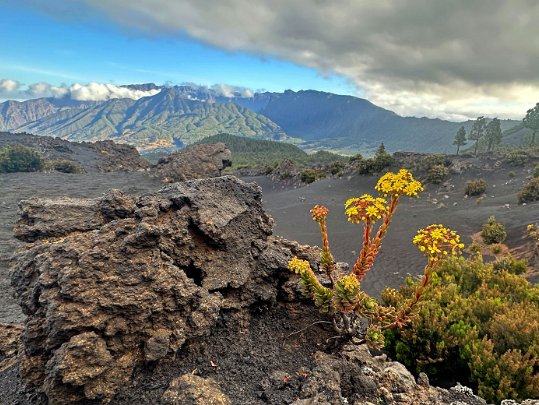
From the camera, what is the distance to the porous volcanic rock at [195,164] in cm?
4388

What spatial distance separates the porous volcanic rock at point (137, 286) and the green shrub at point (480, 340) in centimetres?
262

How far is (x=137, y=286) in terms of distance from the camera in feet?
13.4

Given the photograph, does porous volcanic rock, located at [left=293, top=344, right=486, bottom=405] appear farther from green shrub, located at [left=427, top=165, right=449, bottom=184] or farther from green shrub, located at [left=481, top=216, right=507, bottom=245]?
green shrub, located at [left=427, top=165, right=449, bottom=184]

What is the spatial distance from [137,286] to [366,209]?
2.84 m

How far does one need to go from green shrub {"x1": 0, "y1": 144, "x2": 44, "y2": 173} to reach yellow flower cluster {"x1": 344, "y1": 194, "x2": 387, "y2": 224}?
57.2 metres

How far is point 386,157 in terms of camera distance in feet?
133

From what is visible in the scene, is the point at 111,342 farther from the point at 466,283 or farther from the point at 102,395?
the point at 466,283

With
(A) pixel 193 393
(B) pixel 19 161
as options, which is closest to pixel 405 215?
(A) pixel 193 393

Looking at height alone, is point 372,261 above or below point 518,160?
below

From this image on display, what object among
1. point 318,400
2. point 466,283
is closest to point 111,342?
point 318,400

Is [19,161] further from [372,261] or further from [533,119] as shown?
[533,119]

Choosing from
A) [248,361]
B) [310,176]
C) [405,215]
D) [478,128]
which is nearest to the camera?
[248,361]

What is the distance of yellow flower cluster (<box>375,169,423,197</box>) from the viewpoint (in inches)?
147

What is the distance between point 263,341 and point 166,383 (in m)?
1.32
